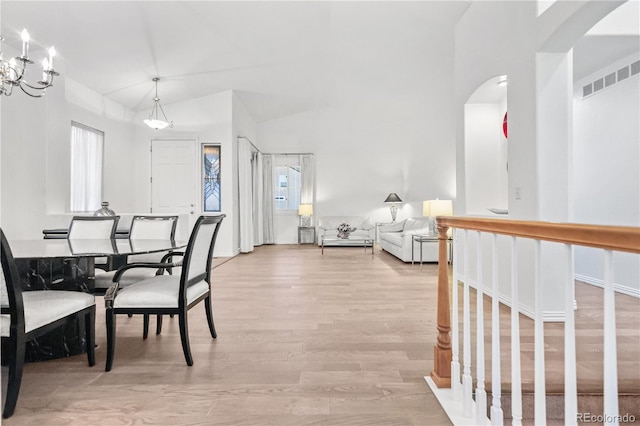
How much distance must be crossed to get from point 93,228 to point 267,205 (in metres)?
5.93

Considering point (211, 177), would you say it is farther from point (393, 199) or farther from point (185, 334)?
point (185, 334)

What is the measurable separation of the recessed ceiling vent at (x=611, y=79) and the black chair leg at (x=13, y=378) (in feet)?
17.4

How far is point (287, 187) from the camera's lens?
897 cm

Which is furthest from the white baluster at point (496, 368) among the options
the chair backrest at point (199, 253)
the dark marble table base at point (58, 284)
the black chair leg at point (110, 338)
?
the dark marble table base at point (58, 284)

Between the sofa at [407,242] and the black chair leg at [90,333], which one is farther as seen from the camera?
the sofa at [407,242]

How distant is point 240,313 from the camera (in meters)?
2.94

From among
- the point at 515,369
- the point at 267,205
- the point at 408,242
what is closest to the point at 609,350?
the point at 515,369

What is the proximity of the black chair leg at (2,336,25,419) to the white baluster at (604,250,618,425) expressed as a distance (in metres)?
2.15

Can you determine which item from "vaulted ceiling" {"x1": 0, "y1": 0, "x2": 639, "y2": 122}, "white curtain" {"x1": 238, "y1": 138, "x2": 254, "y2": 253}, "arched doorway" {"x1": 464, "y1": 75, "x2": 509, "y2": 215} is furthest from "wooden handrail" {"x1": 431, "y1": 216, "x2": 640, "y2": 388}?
"white curtain" {"x1": 238, "y1": 138, "x2": 254, "y2": 253}

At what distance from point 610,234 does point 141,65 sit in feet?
18.5

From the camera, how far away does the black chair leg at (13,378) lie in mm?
1477

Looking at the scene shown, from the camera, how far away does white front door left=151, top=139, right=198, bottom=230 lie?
20.5 feet

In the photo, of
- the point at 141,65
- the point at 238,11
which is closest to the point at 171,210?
the point at 141,65

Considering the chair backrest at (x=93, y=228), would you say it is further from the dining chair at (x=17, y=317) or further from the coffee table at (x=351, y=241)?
the coffee table at (x=351, y=241)
